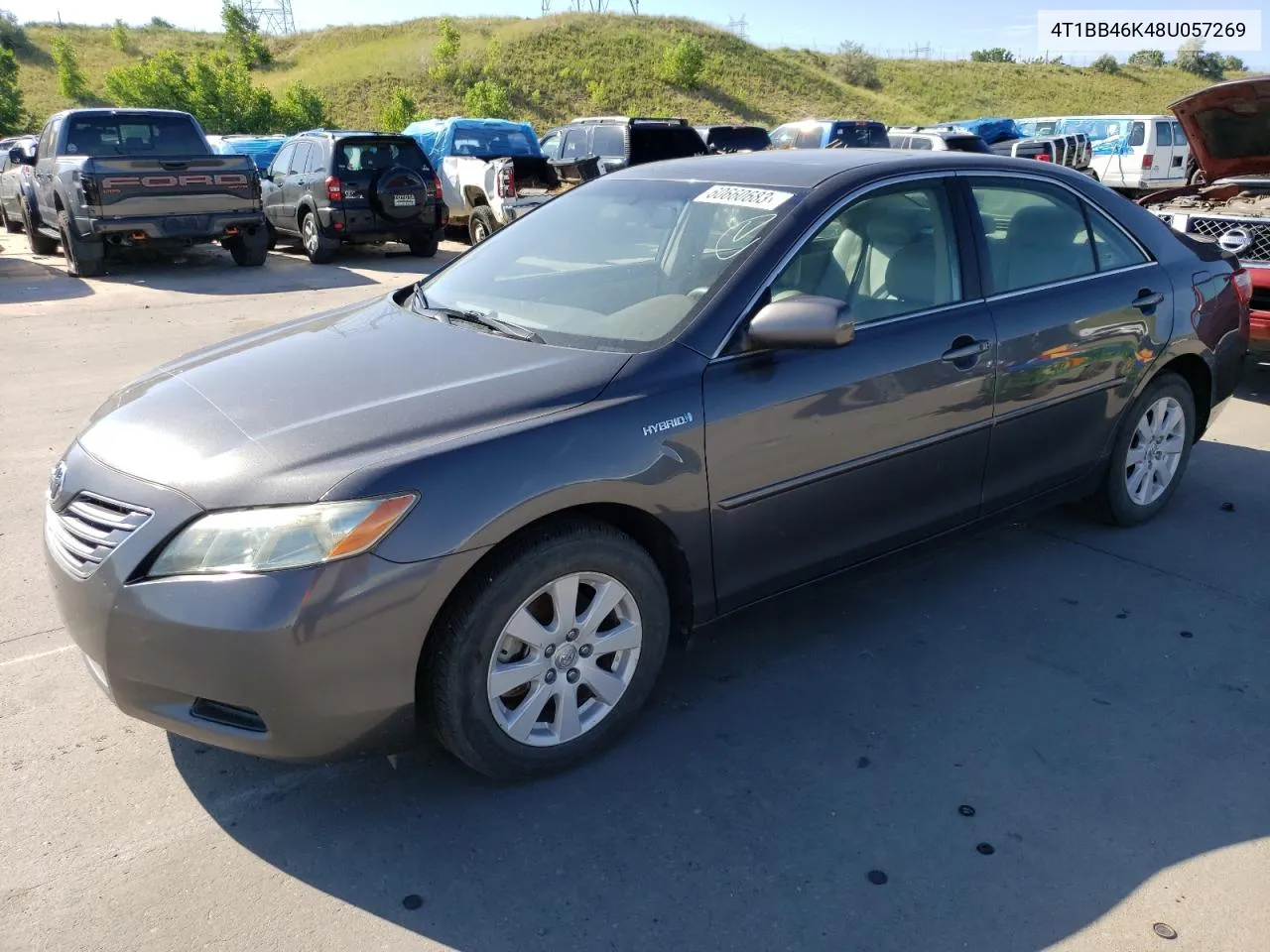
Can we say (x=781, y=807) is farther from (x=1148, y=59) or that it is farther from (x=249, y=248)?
(x=1148, y=59)

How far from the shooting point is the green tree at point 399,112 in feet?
136

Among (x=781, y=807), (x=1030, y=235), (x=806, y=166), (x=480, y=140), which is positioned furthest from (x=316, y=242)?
(x=781, y=807)

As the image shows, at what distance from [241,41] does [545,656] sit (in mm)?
69437

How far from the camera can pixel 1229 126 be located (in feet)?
26.5

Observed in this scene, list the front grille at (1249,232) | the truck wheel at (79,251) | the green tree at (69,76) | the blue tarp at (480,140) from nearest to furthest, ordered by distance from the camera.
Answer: the front grille at (1249,232) < the truck wheel at (79,251) < the blue tarp at (480,140) < the green tree at (69,76)

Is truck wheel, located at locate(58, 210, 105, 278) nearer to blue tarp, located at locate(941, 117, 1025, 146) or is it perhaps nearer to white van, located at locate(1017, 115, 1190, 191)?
blue tarp, located at locate(941, 117, 1025, 146)

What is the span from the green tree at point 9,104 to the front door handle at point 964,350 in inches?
1837

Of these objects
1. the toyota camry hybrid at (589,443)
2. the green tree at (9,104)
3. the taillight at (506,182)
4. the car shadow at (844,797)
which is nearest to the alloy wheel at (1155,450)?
the toyota camry hybrid at (589,443)

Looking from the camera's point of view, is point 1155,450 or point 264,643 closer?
point 264,643

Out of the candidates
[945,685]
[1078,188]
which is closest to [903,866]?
[945,685]

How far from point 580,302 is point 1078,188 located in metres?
2.32

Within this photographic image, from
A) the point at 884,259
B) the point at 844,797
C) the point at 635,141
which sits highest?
the point at 635,141

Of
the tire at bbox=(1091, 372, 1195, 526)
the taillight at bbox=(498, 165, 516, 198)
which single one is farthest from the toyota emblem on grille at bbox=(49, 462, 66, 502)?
the taillight at bbox=(498, 165, 516, 198)

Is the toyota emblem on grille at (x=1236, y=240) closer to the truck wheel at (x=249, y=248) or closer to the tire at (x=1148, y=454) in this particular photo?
the tire at (x=1148, y=454)
